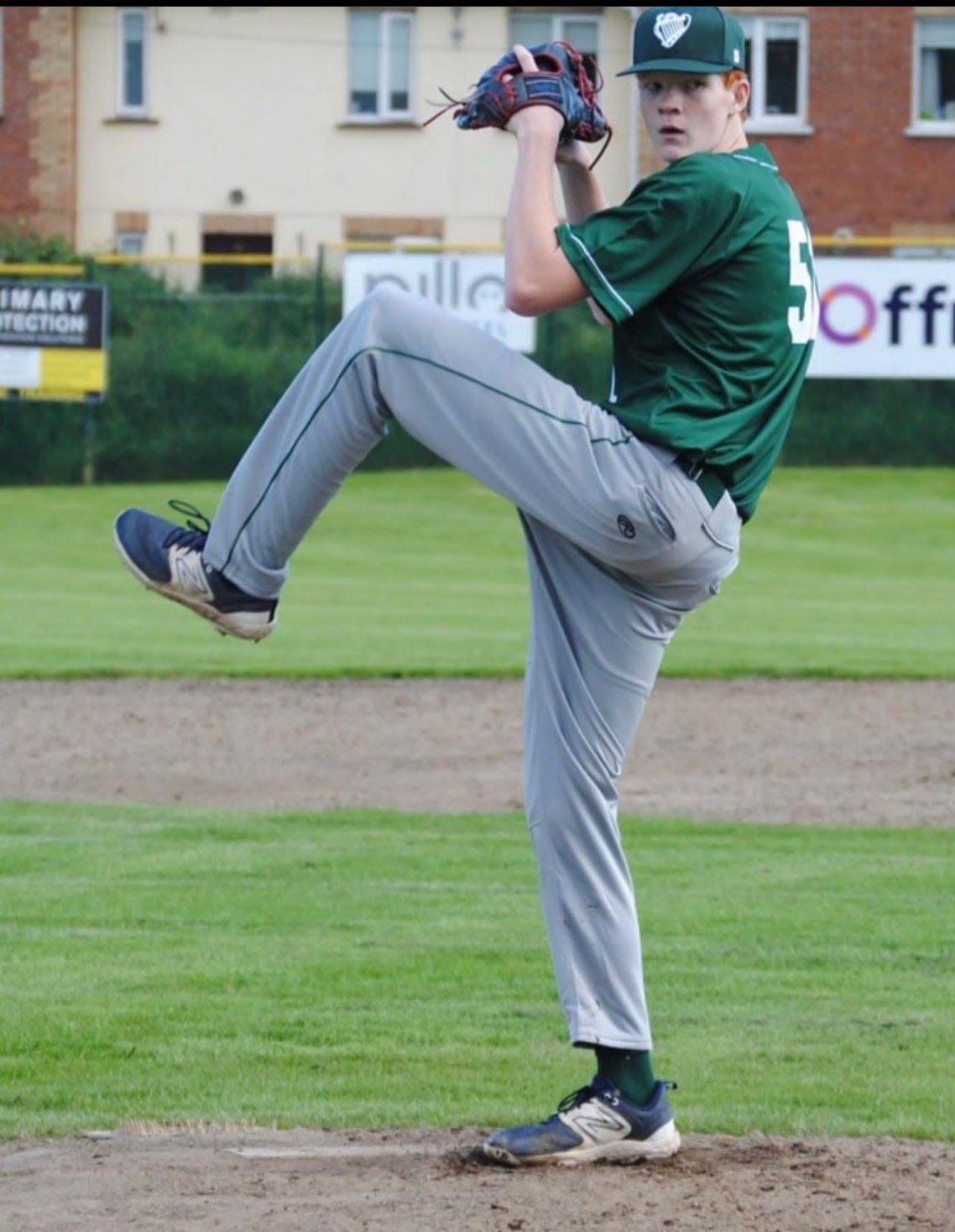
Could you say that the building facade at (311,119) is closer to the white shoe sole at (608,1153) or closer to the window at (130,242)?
the window at (130,242)

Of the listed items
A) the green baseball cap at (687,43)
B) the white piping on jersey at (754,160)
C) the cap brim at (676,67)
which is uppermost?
the green baseball cap at (687,43)

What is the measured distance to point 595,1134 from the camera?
506cm

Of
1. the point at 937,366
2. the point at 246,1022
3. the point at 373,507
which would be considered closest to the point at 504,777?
the point at 246,1022

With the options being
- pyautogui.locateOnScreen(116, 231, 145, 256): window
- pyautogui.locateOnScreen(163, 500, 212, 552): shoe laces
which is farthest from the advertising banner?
pyautogui.locateOnScreen(163, 500, 212, 552): shoe laces

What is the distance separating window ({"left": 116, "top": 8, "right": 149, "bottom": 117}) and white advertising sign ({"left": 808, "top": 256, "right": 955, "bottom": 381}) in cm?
1641

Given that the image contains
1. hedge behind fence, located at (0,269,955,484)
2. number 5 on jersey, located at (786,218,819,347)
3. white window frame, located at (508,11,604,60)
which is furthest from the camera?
white window frame, located at (508,11,604,60)

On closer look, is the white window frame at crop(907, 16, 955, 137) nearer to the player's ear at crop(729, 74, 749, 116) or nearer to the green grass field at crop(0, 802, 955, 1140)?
the green grass field at crop(0, 802, 955, 1140)

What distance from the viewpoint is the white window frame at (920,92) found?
4028 cm

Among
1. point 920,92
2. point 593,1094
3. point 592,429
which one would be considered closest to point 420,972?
point 593,1094

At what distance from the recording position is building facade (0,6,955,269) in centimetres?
4053

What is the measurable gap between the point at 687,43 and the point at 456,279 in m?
23.9

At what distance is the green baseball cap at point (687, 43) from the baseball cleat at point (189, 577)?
4.21 feet

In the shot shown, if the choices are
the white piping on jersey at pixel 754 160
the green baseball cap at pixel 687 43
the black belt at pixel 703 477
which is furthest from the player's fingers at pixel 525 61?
the black belt at pixel 703 477

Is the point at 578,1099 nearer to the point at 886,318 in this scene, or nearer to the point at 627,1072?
the point at 627,1072
